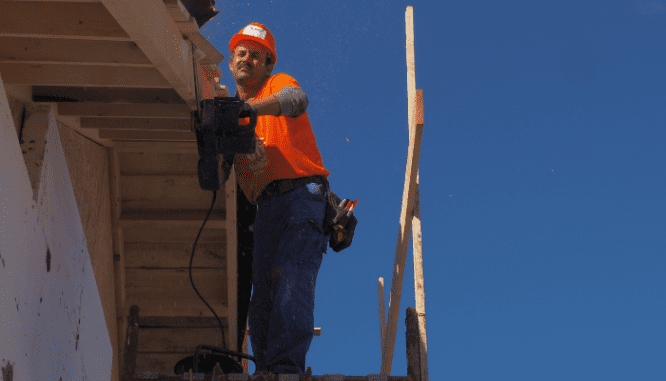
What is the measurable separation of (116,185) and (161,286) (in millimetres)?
931

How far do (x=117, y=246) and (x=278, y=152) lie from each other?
211cm

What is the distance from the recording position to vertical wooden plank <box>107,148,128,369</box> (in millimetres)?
5070

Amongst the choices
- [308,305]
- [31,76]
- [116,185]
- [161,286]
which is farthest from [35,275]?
[161,286]

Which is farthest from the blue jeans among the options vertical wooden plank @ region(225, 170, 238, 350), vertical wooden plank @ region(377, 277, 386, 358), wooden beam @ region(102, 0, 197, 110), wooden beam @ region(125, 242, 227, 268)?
vertical wooden plank @ region(377, 277, 386, 358)

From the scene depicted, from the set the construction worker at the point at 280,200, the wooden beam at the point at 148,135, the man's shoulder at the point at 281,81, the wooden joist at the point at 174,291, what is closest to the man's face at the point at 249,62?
the construction worker at the point at 280,200

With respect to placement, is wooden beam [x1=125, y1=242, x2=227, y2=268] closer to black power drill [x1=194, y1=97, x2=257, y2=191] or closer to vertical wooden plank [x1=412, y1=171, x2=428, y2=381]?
vertical wooden plank [x1=412, y1=171, x2=428, y2=381]

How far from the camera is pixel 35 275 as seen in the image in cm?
283

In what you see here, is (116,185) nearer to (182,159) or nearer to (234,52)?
(182,159)

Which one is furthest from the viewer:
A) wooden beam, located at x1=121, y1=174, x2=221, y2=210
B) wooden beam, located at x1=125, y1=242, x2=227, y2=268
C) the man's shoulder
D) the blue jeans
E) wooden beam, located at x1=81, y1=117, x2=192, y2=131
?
wooden beam, located at x1=125, y1=242, x2=227, y2=268

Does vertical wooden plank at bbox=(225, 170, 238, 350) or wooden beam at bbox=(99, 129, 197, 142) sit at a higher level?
wooden beam at bbox=(99, 129, 197, 142)

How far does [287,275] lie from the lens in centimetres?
346

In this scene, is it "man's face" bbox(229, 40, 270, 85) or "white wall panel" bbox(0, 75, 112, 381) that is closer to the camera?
"white wall panel" bbox(0, 75, 112, 381)

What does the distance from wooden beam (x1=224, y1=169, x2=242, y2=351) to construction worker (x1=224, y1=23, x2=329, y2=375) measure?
89cm

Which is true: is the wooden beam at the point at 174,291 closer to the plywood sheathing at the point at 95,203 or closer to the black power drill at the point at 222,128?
the plywood sheathing at the point at 95,203
